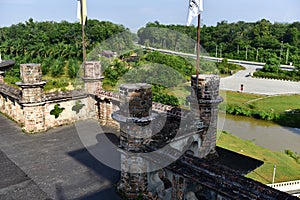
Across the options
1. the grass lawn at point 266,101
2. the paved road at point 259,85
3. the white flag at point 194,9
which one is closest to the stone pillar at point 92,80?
the white flag at point 194,9

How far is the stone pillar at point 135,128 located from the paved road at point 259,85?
98.7 feet

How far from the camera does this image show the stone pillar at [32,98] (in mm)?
8914

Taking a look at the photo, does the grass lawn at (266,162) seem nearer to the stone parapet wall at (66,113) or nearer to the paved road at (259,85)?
the stone parapet wall at (66,113)

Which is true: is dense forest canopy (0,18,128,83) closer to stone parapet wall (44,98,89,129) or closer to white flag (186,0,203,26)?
stone parapet wall (44,98,89,129)

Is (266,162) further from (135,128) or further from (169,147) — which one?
(135,128)

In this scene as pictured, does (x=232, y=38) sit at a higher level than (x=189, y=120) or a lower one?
higher

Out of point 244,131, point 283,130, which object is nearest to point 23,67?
point 244,131

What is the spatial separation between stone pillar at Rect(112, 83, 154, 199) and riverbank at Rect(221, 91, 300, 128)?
2071cm

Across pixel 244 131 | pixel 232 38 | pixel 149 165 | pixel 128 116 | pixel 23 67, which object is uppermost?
pixel 232 38

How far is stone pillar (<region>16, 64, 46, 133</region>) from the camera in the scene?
8914mm

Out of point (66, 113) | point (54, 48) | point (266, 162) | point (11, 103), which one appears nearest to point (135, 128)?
point (66, 113)

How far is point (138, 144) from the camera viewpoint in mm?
5160

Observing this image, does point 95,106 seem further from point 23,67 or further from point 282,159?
point 282,159

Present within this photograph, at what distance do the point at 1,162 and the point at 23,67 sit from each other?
9.94 ft
